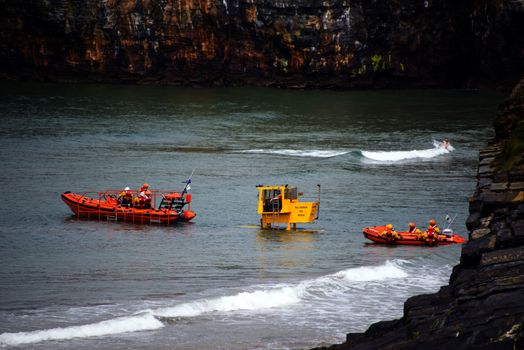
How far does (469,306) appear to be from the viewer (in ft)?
63.6

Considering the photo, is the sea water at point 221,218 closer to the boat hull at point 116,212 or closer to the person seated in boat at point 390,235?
the boat hull at point 116,212

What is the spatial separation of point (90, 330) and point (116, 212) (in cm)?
2261

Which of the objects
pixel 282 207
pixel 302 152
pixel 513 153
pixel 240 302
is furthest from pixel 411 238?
pixel 302 152

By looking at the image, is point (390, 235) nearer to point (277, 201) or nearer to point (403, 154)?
point (277, 201)

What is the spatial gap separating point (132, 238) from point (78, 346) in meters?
19.1

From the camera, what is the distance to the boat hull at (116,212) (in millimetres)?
49219

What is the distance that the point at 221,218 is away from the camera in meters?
50.6

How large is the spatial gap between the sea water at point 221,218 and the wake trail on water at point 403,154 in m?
0.22

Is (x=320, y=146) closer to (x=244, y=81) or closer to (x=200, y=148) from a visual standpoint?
(x=200, y=148)

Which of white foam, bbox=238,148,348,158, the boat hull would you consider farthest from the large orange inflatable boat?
white foam, bbox=238,148,348,158

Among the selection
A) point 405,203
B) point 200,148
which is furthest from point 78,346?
point 200,148

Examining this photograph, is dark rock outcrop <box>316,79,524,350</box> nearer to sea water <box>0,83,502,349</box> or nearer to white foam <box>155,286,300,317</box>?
sea water <box>0,83,502,349</box>

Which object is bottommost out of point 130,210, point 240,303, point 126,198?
point 130,210

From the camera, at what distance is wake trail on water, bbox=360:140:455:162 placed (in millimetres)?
73344
